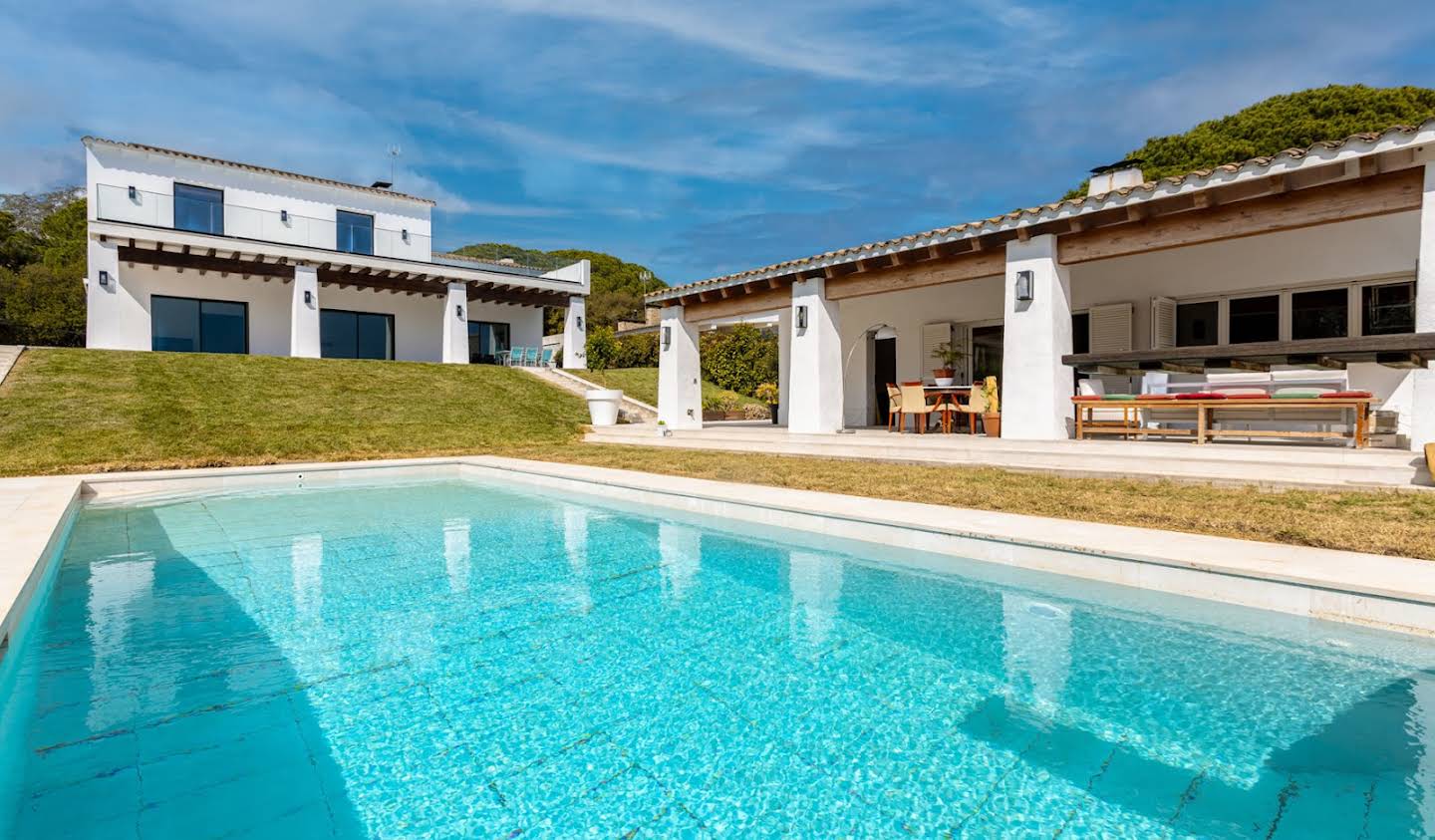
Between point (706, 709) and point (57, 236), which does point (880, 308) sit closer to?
point (706, 709)

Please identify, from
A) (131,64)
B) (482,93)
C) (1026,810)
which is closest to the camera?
(1026,810)

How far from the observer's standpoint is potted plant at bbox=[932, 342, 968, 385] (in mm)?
11336

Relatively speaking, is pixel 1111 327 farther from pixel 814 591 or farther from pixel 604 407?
pixel 604 407

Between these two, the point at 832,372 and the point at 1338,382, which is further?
the point at 832,372

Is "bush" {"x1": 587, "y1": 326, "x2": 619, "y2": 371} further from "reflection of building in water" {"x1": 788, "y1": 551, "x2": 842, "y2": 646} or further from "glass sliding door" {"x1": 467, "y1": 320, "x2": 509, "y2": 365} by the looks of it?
"reflection of building in water" {"x1": 788, "y1": 551, "x2": 842, "y2": 646}

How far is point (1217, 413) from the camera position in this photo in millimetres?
8938

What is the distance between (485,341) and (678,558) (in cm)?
2472

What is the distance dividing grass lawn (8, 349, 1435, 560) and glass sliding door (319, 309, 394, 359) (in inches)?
221

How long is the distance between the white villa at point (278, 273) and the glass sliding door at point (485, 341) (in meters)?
0.06

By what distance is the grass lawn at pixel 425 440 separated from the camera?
5309 millimetres

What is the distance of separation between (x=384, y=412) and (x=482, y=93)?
2675 cm

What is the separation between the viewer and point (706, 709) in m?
2.85

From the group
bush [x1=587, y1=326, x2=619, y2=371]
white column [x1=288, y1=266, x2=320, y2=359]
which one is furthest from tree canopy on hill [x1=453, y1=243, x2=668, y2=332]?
white column [x1=288, y1=266, x2=320, y2=359]

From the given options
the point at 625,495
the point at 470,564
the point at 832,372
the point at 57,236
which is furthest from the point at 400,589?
the point at 57,236
